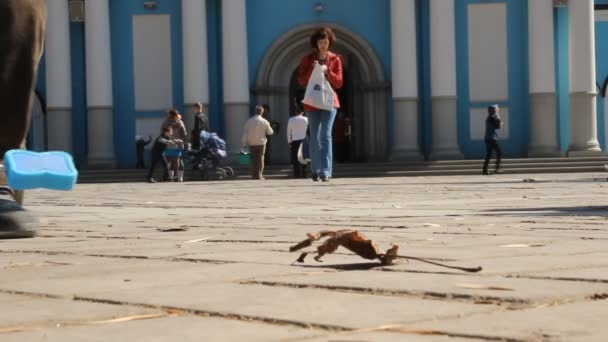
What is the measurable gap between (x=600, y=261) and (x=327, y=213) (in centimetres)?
541

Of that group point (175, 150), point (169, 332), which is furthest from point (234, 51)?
point (169, 332)

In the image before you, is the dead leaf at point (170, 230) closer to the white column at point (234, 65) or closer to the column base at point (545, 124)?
the white column at point (234, 65)

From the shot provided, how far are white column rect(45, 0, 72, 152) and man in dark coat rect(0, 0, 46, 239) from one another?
31.1 meters

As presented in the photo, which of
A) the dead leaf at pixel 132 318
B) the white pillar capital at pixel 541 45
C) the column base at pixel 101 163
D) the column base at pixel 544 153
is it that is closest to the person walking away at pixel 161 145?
the column base at pixel 101 163

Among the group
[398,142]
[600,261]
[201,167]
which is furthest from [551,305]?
[398,142]

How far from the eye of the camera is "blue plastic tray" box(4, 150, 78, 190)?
8047 mm

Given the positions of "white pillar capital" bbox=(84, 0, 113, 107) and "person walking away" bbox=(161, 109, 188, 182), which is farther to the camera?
"white pillar capital" bbox=(84, 0, 113, 107)

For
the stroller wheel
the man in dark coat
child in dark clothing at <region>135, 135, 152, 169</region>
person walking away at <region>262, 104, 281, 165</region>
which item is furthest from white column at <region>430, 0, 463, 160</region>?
the man in dark coat

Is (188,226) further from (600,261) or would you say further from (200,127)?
(200,127)

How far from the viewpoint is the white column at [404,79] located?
3703 centimetres

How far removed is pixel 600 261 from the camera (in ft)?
19.2

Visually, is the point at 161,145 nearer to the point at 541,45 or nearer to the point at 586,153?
the point at 541,45

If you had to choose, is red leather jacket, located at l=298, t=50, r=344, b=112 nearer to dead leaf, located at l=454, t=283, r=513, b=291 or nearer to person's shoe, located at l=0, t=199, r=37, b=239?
person's shoe, located at l=0, t=199, r=37, b=239

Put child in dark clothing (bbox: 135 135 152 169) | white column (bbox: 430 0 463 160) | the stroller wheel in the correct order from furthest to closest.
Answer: child in dark clothing (bbox: 135 135 152 169) → white column (bbox: 430 0 463 160) → the stroller wheel
